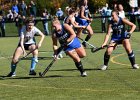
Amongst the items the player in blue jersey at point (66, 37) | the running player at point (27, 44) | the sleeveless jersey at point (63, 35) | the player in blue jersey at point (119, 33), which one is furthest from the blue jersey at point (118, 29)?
the running player at point (27, 44)

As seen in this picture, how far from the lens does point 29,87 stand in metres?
12.2

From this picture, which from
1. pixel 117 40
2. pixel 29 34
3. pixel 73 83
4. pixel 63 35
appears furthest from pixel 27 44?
pixel 117 40

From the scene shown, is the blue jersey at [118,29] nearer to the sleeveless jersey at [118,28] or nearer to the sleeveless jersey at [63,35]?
the sleeveless jersey at [118,28]

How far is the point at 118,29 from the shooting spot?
1507 cm

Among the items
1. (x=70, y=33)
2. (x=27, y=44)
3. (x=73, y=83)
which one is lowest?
(x=73, y=83)

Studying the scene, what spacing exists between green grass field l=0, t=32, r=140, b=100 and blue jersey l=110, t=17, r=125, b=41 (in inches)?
38.1

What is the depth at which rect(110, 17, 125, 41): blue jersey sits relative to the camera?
15.0 metres

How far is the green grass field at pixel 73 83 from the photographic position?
1086 cm

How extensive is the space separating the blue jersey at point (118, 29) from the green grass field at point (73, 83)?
97 cm

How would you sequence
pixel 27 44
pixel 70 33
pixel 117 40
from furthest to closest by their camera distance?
pixel 117 40
pixel 27 44
pixel 70 33

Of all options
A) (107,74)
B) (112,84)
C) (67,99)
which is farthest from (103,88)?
(107,74)

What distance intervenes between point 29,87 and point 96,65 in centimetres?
465

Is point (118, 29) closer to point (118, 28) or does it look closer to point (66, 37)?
point (118, 28)

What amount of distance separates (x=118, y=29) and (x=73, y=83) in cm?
309
